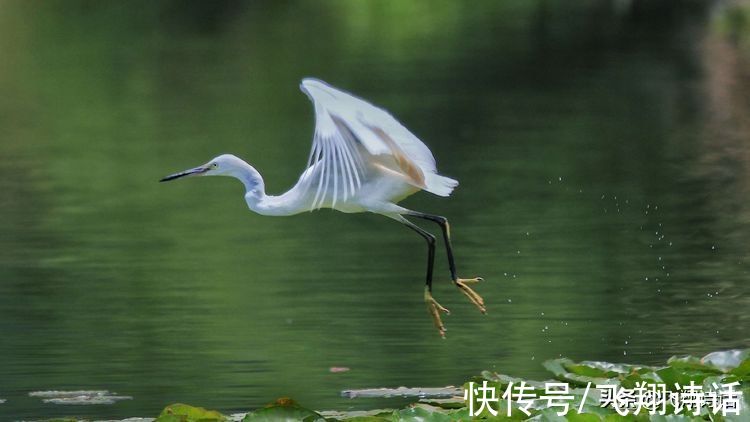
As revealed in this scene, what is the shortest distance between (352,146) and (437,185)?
0.44 meters

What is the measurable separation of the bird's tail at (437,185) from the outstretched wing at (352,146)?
15 mm

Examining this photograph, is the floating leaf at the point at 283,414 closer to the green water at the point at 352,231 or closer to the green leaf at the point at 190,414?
the green leaf at the point at 190,414

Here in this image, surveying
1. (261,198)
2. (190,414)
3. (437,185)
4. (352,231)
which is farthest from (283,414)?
(352,231)

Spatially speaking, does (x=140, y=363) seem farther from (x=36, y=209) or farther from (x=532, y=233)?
(x=36, y=209)

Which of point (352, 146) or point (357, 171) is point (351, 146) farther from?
point (357, 171)

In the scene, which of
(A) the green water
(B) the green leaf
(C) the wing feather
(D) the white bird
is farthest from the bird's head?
(A) the green water

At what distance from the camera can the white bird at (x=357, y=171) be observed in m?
5.23

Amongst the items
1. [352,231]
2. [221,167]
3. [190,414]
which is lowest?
[190,414]

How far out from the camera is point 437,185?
5.63m

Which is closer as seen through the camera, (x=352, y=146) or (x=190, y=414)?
(x=190, y=414)

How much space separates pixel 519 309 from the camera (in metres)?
8.28

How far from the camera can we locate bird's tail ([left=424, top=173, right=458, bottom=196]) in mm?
5590

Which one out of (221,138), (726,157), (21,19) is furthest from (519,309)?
(21,19)

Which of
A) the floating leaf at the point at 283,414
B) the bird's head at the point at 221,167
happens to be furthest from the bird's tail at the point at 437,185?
the floating leaf at the point at 283,414
